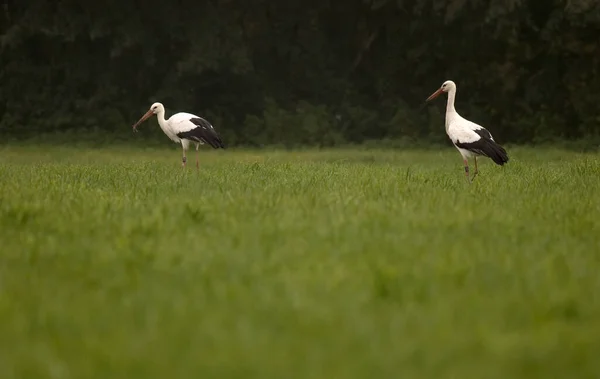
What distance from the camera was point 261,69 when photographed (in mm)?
28312

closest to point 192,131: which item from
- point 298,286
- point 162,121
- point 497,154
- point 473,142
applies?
point 162,121

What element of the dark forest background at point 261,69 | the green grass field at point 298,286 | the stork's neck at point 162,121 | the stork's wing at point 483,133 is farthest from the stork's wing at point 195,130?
the dark forest background at point 261,69

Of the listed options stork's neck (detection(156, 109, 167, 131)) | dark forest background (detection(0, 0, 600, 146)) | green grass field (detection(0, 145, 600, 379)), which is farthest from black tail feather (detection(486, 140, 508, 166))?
dark forest background (detection(0, 0, 600, 146))

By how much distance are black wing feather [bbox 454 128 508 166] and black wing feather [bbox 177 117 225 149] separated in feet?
14.0

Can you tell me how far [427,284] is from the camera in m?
4.75

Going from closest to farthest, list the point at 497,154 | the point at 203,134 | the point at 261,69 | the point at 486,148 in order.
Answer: the point at 497,154
the point at 486,148
the point at 203,134
the point at 261,69

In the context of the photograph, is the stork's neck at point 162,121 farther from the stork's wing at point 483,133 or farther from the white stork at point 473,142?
the stork's wing at point 483,133

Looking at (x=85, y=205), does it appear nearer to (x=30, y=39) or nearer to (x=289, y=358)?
(x=289, y=358)

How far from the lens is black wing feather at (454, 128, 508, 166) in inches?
479

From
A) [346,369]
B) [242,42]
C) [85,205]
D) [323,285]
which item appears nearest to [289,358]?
[346,369]

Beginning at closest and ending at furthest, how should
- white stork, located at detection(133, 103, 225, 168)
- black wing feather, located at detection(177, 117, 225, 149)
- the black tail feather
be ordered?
the black tail feather, black wing feather, located at detection(177, 117, 225, 149), white stork, located at detection(133, 103, 225, 168)

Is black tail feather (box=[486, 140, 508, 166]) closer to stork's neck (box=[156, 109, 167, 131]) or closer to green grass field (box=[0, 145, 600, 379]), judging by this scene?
green grass field (box=[0, 145, 600, 379])

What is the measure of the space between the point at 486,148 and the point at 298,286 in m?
8.16

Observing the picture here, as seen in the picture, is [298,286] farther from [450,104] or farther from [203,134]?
[203,134]
